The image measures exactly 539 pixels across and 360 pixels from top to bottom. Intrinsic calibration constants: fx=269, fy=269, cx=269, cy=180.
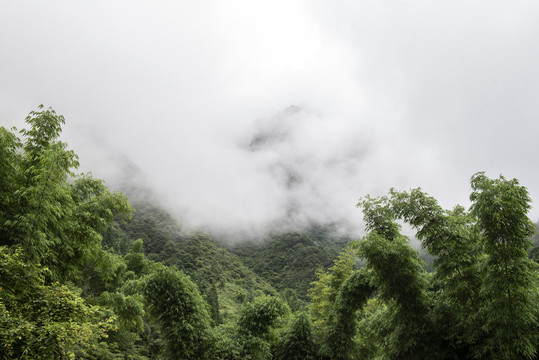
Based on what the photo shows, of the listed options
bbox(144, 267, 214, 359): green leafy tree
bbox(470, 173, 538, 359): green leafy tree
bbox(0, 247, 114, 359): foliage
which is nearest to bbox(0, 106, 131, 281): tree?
bbox(0, 247, 114, 359): foliage

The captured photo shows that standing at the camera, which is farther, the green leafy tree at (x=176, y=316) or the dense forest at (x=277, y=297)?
the green leafy tree at (x=176, y=316)

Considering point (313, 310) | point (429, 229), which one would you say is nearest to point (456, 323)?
point (429, 229)

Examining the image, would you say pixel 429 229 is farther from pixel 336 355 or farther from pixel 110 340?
pixel 110 340

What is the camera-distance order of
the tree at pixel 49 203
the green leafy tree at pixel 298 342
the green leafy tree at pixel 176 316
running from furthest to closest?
the green leafy tree at pixel 298 342 → the green leafy tree at pixel 176 316 → the tree at pixel 49 203

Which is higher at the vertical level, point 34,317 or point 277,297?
point 277,297

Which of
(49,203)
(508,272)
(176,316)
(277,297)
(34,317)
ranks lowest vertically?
(34,317)

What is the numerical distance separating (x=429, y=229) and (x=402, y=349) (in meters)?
3.68

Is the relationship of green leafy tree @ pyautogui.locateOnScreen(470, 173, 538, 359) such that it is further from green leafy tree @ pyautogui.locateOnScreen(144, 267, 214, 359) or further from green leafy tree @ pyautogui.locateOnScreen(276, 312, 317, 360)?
green leafy tree @ pyautogui.locateOnScreen(144, 267, 214, 359)

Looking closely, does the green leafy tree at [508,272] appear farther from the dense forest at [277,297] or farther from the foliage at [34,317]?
the foliage at [34,317]

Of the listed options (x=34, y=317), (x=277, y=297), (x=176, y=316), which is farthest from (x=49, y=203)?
(x=277, y=297)

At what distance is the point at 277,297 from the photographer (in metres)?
11.3

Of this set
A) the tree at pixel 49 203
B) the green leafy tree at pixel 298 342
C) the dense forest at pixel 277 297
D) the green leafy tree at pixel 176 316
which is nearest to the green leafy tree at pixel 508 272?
the dense forest at pixel 277 297

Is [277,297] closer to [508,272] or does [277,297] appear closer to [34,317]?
[508,272]

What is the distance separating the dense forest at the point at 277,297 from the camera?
4.46 meters
